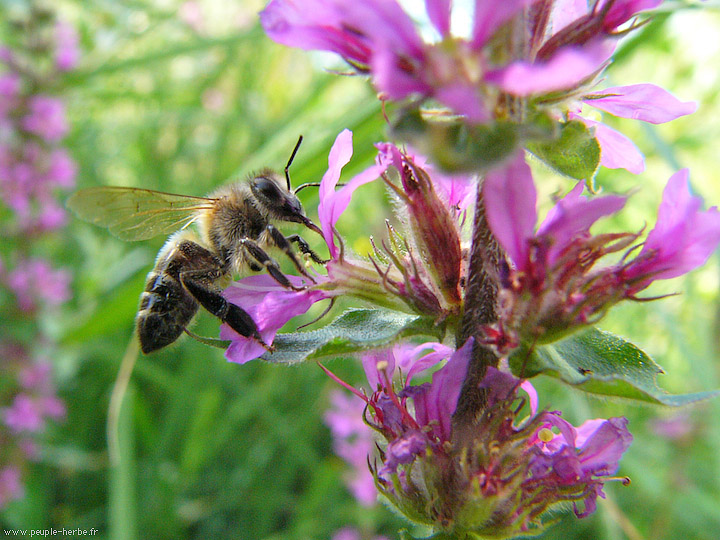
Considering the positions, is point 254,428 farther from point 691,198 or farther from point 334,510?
point 691,198

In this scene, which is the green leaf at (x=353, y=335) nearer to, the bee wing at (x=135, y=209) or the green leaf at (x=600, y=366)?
the green leaf at (x=600, y=366)

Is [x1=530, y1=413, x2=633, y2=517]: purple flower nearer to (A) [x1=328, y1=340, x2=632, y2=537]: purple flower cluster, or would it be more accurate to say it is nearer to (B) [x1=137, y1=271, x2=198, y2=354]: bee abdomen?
(A) [x1=328, y1=340, x2=632, y2=537]: purple flower cluster

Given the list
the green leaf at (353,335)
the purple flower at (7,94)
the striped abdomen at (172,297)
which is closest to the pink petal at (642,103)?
the green leaf at (353,335)

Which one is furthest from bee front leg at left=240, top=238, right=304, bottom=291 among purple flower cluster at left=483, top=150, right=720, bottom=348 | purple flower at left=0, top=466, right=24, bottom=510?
purple flower at left=0, top=466, right=24, bottom=510

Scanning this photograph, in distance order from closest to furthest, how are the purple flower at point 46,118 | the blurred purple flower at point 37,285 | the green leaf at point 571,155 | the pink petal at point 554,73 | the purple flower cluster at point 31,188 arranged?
the pink petal at point 554,73 → the green leaf at point 571,155 → the purple flower cluster at point 31,188 → the blurred purple flower at point 37,285 → the purple flower at point 46,118

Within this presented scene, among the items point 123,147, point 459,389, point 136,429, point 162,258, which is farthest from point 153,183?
point 459,389

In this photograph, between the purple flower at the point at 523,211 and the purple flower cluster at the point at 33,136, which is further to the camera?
the purple flower cluster at the point at 33,136
